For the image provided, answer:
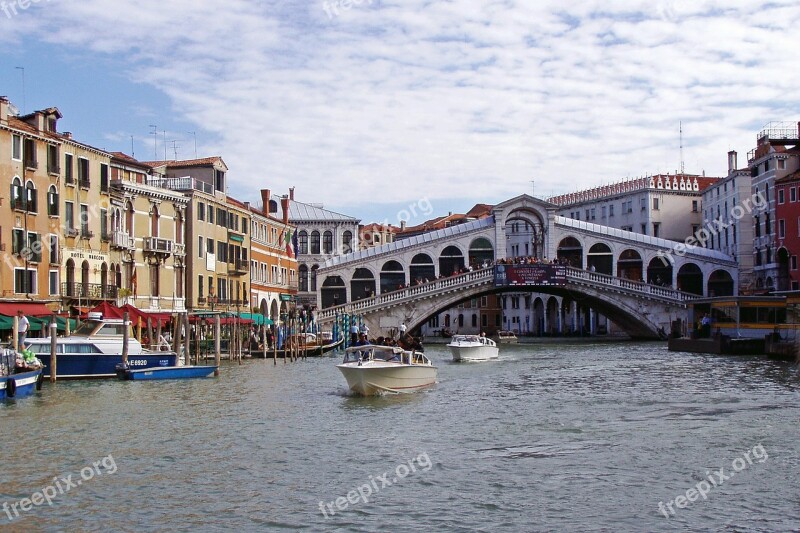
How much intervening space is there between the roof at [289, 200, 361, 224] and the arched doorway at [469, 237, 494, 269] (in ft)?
38.1

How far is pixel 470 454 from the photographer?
47.8ft

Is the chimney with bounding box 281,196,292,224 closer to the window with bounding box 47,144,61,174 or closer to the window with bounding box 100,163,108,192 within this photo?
the window with bounding box 100,163,108,192

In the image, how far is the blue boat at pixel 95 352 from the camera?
2566 centimetres

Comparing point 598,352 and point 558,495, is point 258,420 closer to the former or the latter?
point 558,495

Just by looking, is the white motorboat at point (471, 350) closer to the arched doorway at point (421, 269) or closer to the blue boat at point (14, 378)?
the blue boat at point (14, 378)

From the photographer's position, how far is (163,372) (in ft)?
88.8

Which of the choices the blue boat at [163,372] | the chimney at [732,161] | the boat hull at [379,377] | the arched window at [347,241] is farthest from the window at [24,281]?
the chimney at [732,161]

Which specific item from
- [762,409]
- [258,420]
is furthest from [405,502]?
[762,409]

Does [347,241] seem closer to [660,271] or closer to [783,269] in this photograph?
[660,271]

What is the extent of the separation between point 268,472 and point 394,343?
18.7 metres

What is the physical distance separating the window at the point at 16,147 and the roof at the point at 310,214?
108ft

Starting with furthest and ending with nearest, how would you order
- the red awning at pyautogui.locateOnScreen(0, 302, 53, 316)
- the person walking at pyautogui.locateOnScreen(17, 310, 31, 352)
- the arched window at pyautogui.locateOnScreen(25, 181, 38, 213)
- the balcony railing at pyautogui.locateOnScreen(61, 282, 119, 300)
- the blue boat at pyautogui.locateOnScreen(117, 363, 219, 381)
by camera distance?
1. the balcony railing at pyautogui.locateOnScreen(61, 282, 119, 300)
2. the arched window at pyautogui.locateOnScreen(25, 181, 38, 213)
3. the red awning at pyautogui.locateOnScreen(0, 302, 53, 316)
4. the blue boat at pyautogui.locateOnScreen(117, 363, 219, 381)
5. the person walking at pyautogui.locateOnScreen(17, 310, 31, 352)

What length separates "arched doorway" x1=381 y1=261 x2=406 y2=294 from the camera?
5341 cm

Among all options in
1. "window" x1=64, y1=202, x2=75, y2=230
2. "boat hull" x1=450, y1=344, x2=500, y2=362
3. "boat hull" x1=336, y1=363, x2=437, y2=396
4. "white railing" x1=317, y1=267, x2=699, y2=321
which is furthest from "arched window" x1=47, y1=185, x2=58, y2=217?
"white railing" x1=317, y1=267, x2=699, y2=321
